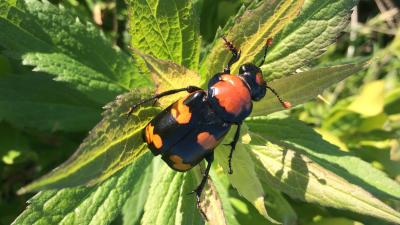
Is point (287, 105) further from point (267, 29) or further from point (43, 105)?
point (43, 105)

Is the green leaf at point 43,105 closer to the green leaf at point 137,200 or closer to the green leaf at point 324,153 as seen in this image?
the green leaf at point 137,200

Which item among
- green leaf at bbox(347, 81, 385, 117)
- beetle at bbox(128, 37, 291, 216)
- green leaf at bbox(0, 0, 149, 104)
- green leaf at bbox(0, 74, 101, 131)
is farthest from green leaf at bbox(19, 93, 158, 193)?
green leaf at bbox(347, 81, 385, 117)

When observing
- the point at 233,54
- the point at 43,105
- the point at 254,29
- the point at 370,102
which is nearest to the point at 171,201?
the point at 233,54

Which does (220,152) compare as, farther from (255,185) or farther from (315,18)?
(315,18)

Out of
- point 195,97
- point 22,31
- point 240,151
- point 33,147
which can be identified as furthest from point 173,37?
point 33,147

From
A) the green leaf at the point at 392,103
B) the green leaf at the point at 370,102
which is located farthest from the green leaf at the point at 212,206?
the green leaf at the point at 392,103
